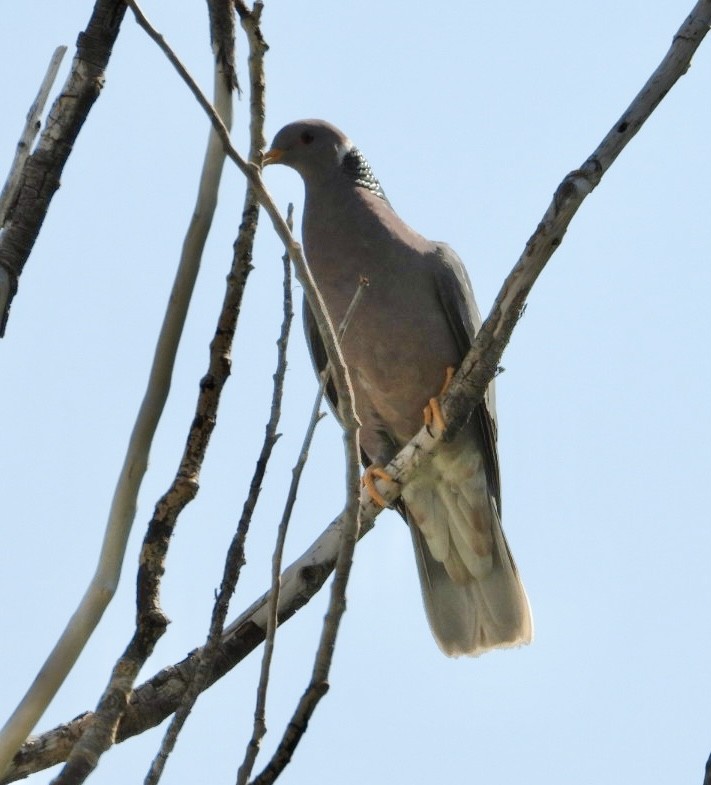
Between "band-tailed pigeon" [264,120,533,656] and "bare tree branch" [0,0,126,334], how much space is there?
6.89 feet

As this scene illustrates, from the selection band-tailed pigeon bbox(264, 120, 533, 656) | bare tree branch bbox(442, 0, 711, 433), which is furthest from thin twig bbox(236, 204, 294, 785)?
band-tailed pigeon bbox(264, 120, 533, 656)

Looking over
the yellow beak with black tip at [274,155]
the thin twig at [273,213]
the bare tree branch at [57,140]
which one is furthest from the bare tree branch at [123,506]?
the yellow beak with black tip at [274,155]

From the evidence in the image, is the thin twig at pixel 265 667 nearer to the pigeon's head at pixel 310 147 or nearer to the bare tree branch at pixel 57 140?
the bare tree branch at pixel 57 140

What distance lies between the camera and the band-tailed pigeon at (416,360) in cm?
521

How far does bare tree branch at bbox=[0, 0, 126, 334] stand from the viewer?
2799 millimetres

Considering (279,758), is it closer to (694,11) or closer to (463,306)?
(694,11)

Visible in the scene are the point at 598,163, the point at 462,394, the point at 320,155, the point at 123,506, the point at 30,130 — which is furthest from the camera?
the point at 320,155

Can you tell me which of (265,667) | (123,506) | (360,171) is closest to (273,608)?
(265,667)

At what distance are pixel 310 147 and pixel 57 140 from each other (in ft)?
9.58

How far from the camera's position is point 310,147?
5.82 m

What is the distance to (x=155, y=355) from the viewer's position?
232 cm

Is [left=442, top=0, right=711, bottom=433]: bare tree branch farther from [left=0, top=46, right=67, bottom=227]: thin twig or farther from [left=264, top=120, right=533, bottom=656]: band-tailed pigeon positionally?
[left=264, top=120, right=533, bottom=656]: band-tailed pigeon

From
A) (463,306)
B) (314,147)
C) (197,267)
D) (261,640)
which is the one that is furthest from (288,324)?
(314,147)

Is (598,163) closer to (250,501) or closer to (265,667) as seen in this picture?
(250,501)
